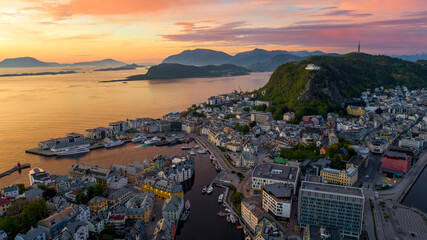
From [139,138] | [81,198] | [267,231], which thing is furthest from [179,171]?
[139,138]

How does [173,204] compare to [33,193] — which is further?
[33,193]

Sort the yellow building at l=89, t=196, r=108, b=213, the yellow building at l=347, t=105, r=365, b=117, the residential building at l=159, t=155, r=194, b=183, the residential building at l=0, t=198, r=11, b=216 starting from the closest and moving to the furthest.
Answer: the residential building at l=0, t=198, r=11, b=216 → the yellow building at l=89, t=196, r=108, b=213 → the residential building at l=159, t=155, r=194, b=183 → the yellow building at l=347, t=105, r=365, b=117

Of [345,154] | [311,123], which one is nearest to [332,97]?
[311,123]

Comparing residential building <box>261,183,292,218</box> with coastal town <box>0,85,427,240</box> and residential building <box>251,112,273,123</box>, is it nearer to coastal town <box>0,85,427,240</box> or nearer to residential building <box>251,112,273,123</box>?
coastal town <box>0,85,427,240</box>

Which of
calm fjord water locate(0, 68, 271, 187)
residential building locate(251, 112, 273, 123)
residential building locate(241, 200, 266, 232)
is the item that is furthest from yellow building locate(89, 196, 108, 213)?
residential building locate(251, 112, 273, 123)

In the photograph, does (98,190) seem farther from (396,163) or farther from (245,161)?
(396,163)

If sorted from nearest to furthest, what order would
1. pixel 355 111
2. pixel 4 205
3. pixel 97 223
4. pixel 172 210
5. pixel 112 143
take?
1. pixel 97 223
2. pixel 172 210
3. pixel 4 205
4. pixel 112 143
5. pixel 355 111
